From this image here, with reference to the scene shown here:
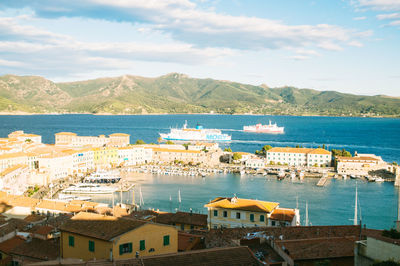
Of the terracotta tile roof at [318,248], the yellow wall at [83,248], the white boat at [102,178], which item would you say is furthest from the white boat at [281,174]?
the yellow wall at [83,248]

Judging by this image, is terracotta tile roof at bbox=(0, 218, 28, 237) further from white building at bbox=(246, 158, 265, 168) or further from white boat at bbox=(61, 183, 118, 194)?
white building at bbox=(246, 158, 265, 168)

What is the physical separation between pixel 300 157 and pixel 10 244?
149 ft

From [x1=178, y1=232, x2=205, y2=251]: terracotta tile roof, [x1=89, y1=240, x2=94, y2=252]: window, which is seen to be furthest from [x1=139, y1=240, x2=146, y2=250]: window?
[x1=178, y1=232, x2=205, y2=251]: terracotta tile roof

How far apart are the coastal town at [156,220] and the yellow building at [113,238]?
0.08 feet

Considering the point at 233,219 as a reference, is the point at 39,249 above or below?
above

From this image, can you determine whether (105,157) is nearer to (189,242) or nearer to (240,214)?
(240,214)

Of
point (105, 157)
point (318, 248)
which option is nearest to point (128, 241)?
point (318, 248)

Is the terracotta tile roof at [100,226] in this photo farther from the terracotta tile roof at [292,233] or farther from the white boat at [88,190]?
the white boat at [88,190]

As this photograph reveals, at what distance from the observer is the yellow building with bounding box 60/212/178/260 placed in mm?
8703

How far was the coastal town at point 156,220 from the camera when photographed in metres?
8.65

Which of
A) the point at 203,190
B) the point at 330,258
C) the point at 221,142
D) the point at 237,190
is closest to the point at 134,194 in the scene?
the point at 203,190

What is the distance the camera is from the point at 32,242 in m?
11.9

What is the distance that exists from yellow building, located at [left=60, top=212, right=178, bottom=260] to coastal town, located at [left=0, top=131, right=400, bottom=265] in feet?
0.08

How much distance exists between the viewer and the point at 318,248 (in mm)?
9234
